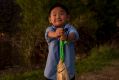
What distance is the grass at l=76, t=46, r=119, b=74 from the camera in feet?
25.9

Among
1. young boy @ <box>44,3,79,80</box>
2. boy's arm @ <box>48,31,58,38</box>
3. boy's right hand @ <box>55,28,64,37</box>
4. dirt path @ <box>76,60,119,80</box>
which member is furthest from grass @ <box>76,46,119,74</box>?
boy's right hand @ <box>55,28,64,37</box>

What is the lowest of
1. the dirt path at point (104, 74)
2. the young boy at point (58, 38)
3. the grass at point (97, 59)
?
the dirt path at point (104, 74)

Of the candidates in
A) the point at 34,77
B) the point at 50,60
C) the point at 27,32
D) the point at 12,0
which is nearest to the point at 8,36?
the point at 12,0

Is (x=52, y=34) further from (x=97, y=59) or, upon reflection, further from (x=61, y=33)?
(x=97, y=59)

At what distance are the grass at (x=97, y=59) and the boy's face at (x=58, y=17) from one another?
381cm

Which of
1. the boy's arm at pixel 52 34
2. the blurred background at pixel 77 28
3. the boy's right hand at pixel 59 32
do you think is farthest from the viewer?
the blurred background at pixel 77 28

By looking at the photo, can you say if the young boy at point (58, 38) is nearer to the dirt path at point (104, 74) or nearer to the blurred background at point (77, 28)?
the dirt path at point (104, 74)

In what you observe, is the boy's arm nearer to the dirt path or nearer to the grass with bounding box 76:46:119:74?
the dirt path

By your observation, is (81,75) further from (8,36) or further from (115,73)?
(8,36)

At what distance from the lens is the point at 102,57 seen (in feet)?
29.7

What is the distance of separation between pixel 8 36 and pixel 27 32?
2675mm

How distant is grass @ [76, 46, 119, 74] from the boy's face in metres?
3.81

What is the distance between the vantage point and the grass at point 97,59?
790cm

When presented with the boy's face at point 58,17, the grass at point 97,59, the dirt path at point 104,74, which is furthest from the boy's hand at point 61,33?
the grass at point 97,59
